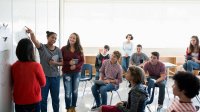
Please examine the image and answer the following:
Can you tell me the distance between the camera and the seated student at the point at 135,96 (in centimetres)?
284

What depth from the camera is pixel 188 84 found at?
2.18m

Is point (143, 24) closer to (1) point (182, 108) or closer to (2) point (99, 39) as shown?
(2) point (99, 39)

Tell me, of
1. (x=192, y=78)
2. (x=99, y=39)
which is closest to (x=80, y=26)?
(x=99, y=39)

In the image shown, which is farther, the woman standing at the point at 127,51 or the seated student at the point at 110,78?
the woman standing at the point at 127,51

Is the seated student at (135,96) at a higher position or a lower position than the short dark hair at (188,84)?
lower

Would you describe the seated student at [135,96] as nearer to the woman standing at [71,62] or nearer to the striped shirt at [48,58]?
the striped shirt at [48,58]

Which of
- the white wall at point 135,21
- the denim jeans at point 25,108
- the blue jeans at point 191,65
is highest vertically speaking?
the white wall at point 135,21

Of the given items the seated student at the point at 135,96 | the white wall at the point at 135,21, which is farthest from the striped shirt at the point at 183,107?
the white wall at the point at 135,21

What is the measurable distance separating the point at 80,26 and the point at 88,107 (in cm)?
430

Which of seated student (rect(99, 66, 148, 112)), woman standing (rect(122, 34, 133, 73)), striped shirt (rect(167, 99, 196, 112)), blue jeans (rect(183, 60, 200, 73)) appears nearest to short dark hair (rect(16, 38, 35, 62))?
seated student (rect(99, 66, 148, 112))

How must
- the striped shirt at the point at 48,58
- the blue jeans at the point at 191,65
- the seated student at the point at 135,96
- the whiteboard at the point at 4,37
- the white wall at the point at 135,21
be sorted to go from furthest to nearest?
1. the white wall at the point at 135,21
2. the blue jeans at the point at 191,65
3. the striped shirt at the point at 48,58
4. the seated student at the point at 135,96
5. the whiteboard at the point at 4,37

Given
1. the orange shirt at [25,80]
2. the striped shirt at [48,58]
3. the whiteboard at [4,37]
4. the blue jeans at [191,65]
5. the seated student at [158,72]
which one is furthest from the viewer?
the blue jeans at [191,65]

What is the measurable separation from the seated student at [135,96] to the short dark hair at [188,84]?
0.72 metres

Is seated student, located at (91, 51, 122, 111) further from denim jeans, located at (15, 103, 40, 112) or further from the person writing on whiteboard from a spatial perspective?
denim jeans, located at (15, 103, 40, 112)
